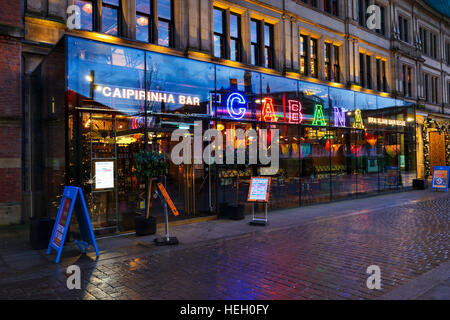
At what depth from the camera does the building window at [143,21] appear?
14.5m

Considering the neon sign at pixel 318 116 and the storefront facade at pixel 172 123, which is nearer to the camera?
the storefront facade at pixel 172 123

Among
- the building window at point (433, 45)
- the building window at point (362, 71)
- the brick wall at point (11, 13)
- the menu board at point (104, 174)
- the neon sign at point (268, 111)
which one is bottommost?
the menu board at point (104, 174)

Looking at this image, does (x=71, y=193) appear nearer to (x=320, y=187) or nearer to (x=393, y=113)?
(x=320, y=187)

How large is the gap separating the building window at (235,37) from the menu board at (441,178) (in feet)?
40.8

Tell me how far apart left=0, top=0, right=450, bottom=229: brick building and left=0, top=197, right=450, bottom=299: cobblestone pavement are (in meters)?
5.25

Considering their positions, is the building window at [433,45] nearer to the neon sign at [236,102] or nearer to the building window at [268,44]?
the building window at [268,44]

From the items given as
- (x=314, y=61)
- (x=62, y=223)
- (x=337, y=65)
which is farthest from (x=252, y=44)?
(x=62, y=223)

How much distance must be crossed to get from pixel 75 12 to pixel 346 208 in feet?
40.7

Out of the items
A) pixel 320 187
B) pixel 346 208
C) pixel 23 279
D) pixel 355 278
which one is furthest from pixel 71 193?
pixel 320 187

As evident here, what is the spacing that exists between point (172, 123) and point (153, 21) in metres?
5.97

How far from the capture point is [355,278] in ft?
18.2

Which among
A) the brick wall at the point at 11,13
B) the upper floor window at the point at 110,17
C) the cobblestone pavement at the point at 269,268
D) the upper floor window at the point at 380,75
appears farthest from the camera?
the upper floor window at the point at 380,75

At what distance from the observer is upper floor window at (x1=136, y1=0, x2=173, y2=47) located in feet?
47.6

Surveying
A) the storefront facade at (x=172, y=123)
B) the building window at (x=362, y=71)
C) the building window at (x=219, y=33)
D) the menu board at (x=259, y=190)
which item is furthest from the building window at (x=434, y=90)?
the menu board at (x=259, y=190)
